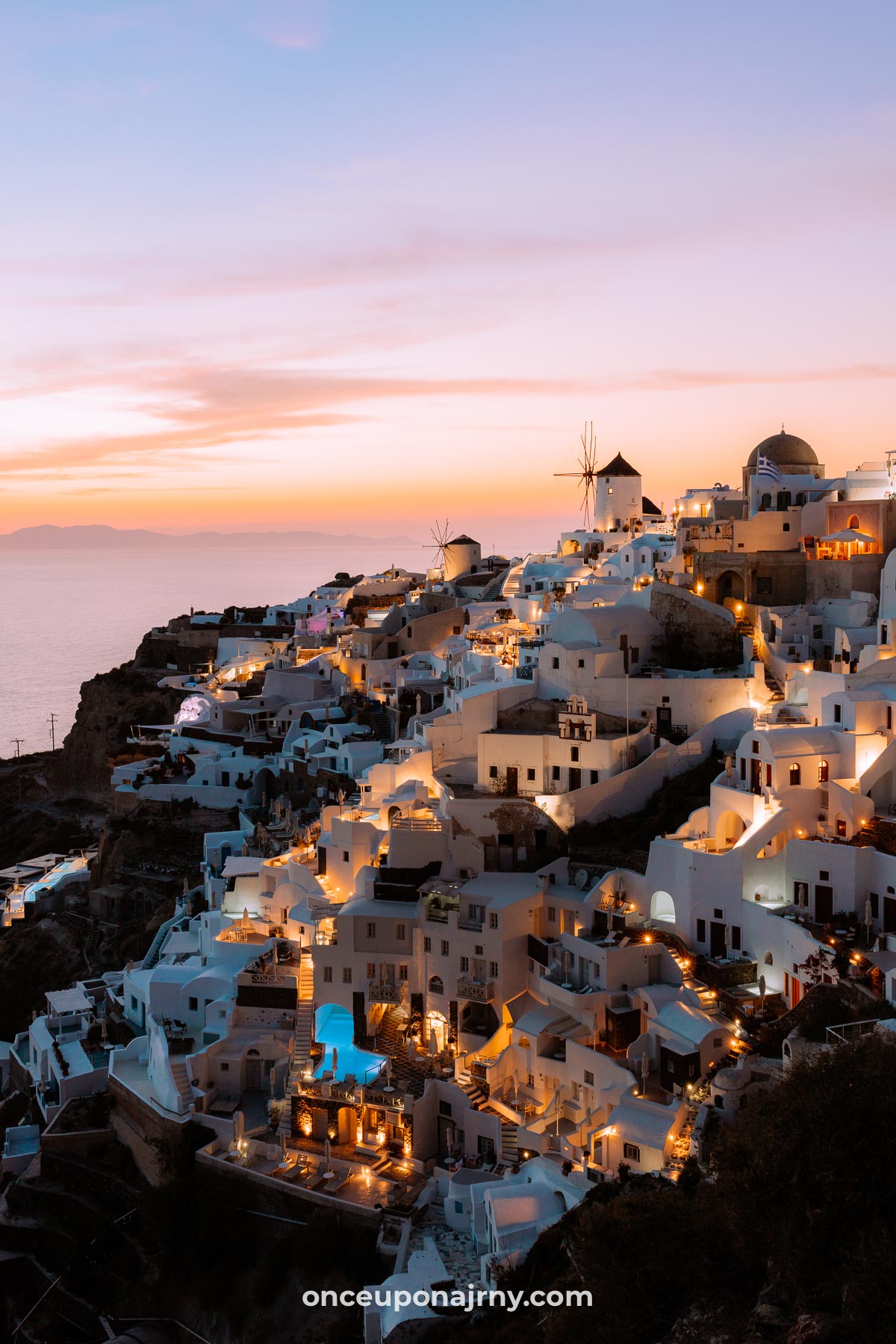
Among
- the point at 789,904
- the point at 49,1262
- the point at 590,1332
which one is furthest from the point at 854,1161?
the point at 49,1262

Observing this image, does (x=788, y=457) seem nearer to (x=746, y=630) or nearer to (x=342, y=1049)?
(x=746, y=630)

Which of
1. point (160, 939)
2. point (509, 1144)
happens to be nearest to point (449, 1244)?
point (509, 1144)

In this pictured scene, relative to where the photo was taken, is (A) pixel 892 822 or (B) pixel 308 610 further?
(B) pixel 308 610

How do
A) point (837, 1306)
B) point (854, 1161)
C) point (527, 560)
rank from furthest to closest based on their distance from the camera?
point (527, 560) < point (854, 1161) < point (837, 1306)

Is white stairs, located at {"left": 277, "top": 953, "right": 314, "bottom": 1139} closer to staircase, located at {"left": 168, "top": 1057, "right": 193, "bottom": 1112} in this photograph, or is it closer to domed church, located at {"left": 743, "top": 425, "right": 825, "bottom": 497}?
staircase, located at {"left": 168, "top": 1057, "right": 193, "bottom": 1112}

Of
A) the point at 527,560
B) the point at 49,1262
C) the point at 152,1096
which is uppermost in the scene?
the point at 527,560

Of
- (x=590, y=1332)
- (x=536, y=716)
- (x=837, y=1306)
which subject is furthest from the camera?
(x=536, y=716)

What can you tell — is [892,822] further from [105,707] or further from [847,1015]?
[105,707]
